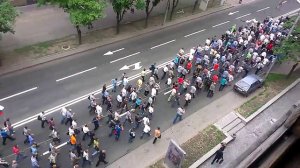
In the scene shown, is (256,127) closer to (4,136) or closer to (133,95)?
(133,95)

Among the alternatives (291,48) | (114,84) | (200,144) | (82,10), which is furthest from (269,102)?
(82,10)

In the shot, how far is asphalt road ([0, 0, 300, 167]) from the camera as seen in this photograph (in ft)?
70.1

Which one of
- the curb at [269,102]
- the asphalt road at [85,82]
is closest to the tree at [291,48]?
the curb at [269,102]

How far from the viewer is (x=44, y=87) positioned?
2467 cm

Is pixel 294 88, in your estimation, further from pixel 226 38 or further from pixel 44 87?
pixel 44 87

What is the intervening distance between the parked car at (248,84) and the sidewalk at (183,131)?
0.52 m

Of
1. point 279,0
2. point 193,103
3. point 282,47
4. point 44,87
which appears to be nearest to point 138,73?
point 193,103

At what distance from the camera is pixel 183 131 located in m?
22.9

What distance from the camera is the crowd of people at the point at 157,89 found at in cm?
1955

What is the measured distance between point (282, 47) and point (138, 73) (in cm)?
1280

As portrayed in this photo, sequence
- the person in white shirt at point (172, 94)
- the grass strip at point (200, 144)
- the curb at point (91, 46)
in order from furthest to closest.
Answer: the curb at point (91, 46) → the person in white shirt at point (172, 94) → the grass strip at point (200, 144)

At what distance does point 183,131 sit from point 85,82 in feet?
29.2

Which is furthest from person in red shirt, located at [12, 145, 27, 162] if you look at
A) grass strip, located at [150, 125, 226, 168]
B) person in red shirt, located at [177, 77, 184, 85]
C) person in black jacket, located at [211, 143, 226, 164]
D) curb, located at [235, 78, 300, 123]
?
curb, located at [235, 78, 300, 123]

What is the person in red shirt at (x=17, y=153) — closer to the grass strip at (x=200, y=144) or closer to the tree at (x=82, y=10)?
the grass strip at (x=200, y=144)
